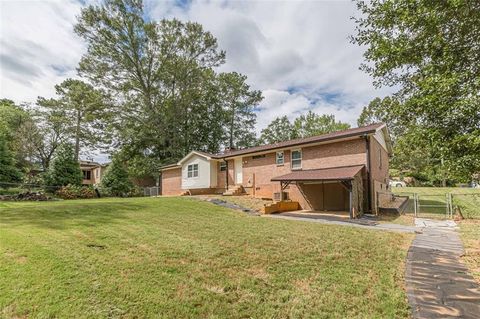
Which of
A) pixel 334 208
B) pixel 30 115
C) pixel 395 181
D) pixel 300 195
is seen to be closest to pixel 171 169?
pixel 300 195

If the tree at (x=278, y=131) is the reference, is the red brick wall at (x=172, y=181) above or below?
below

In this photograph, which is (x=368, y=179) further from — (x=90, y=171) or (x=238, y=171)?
(x=90, y=171)

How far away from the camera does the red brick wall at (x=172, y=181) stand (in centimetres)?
2580

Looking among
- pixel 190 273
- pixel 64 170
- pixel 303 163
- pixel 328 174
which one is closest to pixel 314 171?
pixel 303 163

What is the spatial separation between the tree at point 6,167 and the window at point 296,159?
81.5 ft

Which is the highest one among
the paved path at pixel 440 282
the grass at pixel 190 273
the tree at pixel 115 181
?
the tree at pixel 115 181

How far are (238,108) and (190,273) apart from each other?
3655 cm

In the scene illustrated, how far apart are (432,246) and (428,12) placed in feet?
→ 22.9

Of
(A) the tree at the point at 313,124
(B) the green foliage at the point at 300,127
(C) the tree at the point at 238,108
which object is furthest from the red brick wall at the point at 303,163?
(A) the tree at the point at 313,124

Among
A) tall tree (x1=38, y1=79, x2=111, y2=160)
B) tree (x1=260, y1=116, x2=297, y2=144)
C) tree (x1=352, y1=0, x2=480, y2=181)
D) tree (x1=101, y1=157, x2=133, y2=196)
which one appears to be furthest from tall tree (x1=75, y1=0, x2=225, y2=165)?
tree (x1=352, y1=0, x2=480, y2=181)

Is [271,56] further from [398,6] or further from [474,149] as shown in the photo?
[474,149]

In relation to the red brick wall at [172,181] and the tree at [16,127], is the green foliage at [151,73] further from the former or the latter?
the tree at [16,127]

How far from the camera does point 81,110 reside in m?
30.8

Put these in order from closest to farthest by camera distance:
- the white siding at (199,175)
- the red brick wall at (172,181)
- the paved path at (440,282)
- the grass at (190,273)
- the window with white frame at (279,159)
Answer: the grass at (190,273)
the paved path at (440,282)
the window with white frame at (279,159)
the white siding at (199,175)
the red brick wall at (172,181)
